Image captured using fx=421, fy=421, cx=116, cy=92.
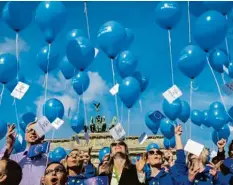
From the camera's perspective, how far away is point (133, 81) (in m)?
8.50

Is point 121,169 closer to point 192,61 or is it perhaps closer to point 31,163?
point 31,163

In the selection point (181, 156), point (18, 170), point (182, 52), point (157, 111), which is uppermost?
point (182, 52)

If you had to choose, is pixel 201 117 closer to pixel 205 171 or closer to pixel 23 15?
pixel 23 15

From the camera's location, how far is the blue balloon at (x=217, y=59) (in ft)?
23.8

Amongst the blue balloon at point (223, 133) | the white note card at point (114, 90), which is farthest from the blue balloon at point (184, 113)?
the white note card at point (114, 90)

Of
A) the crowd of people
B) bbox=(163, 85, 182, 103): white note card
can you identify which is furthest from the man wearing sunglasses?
bbox=(163, 85, 182, 103): white note card

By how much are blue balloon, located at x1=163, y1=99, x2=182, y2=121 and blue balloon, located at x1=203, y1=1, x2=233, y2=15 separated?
9.80 ft

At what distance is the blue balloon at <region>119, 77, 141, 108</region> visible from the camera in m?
8.45

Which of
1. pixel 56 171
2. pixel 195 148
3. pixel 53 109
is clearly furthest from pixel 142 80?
pixel 56 171

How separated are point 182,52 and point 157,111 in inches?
80.6

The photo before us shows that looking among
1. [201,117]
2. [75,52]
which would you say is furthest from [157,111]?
[75,52]

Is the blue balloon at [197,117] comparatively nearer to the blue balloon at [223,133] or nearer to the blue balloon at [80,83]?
the blue balloon at [223,133]

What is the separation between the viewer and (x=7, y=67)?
7.26 metres

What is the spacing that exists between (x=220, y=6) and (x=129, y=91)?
9.11 feet
